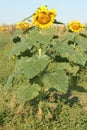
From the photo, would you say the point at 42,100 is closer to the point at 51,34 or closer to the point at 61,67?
the point at 61,67

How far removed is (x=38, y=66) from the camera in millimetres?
4625

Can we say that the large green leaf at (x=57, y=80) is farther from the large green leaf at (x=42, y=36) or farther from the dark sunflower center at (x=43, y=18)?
the dark sunflower center at (x=43, y=18)

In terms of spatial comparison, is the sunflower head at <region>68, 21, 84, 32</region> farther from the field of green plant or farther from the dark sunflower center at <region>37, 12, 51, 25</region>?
the dark sunflower center at <region>37, 12, 51, 25</region>

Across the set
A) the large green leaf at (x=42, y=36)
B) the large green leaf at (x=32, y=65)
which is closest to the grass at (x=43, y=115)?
the large green leaf at (x=32, y=65)

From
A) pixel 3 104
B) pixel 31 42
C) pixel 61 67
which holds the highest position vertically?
pixel 31 42

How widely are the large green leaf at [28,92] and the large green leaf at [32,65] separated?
0.91 ft

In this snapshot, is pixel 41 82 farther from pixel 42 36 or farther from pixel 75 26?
pixel 75 26

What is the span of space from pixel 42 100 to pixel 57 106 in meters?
0.21

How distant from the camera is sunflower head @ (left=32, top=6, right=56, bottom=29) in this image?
472cm

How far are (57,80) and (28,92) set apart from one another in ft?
1.29

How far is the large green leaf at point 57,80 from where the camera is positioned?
15.3 ft

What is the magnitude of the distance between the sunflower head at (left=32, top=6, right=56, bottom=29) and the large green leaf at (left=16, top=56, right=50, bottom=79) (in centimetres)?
38

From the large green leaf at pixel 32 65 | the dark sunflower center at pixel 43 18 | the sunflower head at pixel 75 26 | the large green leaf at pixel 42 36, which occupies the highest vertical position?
the dark sunflower center at pixel 43 18

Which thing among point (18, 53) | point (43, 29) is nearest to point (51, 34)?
point (43, 29)
